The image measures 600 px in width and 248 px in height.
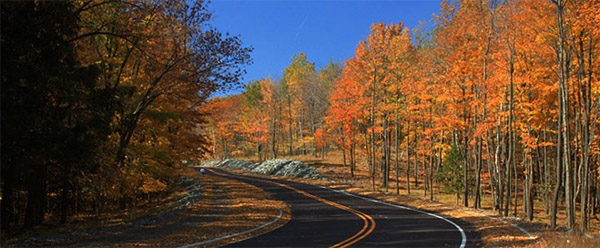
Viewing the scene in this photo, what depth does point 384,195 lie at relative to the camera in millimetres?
28391

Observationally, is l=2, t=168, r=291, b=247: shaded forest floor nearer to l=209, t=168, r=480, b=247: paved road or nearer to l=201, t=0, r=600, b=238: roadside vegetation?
l=209, t=168, r=480, b=247: paved road

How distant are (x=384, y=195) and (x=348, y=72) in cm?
1090

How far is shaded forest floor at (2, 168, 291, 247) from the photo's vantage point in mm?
11344

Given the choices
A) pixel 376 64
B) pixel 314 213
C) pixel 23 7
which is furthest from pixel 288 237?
pixel 376 64

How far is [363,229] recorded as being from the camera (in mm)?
14328

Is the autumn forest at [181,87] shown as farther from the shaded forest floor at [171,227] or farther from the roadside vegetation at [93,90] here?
the shaded forest floor at [171,227]

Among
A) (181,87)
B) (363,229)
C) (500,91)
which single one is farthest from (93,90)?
(500,91)

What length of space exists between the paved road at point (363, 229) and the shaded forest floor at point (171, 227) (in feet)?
3.33

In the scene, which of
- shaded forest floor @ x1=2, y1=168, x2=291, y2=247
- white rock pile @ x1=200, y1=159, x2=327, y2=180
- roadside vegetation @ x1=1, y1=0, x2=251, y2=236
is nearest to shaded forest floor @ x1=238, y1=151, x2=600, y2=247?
white rock pile @ x1=200, y1=159, x2=327, y2=180

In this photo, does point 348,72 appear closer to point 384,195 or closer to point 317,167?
point 384,195

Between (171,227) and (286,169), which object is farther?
(286,169)

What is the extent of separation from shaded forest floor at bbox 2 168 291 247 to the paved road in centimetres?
102

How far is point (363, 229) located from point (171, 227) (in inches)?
270

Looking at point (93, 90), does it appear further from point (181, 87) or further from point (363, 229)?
point (363, 229)
